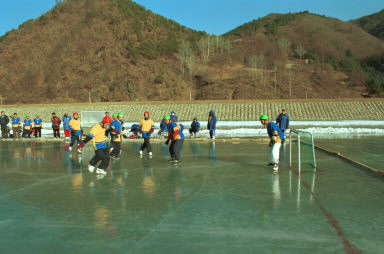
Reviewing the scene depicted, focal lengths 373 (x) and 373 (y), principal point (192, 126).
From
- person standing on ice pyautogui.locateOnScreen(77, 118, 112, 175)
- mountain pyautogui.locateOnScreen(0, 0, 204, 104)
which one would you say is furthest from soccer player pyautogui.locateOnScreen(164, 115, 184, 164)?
mountain pyautogui.locateOnScreen(0, 0, 204, 104)

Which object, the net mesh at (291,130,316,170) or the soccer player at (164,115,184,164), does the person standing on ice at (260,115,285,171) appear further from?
the soccer player at (164,115,184,164)

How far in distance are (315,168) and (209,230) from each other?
6.47 meters

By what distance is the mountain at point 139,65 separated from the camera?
67625 mm

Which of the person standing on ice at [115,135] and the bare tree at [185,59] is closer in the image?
the person standing on ice at [115,135]

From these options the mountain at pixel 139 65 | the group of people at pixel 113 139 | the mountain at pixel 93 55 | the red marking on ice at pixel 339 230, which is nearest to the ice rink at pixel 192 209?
the red marking on ice at pixel 339 230

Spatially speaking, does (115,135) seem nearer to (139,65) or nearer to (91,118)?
(91,118)

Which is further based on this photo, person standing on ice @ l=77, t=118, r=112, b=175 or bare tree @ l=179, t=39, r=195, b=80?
bare tree @ l=179, t=39, r=195, b=80

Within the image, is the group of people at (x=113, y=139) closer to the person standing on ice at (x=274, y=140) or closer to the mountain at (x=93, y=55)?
the person standing on ice at (x=274, y=140)

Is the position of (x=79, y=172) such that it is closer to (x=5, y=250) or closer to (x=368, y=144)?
(x=5, y=250)

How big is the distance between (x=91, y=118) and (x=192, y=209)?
3197cm

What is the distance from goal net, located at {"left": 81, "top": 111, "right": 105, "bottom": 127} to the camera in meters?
34.0

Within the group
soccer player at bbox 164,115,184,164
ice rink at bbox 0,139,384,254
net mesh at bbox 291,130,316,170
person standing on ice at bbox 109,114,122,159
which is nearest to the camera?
ice rink at bbox 0,139,384,254

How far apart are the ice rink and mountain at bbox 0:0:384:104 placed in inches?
2094

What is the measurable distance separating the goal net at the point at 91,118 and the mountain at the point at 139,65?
2571 cm
